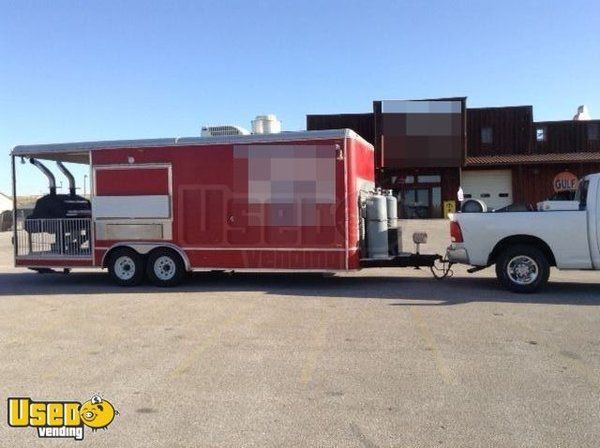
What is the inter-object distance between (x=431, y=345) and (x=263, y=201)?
508 cm

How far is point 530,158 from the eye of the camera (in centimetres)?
3928

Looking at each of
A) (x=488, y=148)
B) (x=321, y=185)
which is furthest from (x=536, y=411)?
(x=488, y=148)

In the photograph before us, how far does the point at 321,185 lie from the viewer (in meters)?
10.5

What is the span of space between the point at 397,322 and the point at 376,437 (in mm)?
3718

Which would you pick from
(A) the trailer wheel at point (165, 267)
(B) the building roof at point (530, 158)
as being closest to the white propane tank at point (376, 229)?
(A) the trailer wheel at point (165, 267)

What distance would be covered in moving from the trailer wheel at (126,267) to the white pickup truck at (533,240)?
6.12 metres

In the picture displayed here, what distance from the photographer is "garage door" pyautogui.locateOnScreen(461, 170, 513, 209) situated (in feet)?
131

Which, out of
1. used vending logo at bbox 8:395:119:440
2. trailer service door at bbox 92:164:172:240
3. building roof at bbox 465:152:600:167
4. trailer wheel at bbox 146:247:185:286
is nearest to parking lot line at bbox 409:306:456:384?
used vending logo at bbox 8:395:119:440

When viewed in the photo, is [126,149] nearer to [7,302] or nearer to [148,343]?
[7,302]

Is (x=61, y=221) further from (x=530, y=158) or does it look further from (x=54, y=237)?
(x=530, y=158)

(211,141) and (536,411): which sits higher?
(211,141)

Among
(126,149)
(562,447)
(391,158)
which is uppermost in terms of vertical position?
(391,158)

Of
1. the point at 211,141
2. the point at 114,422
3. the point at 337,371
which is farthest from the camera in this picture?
the point at 211,141

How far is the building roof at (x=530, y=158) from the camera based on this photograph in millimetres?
38125
